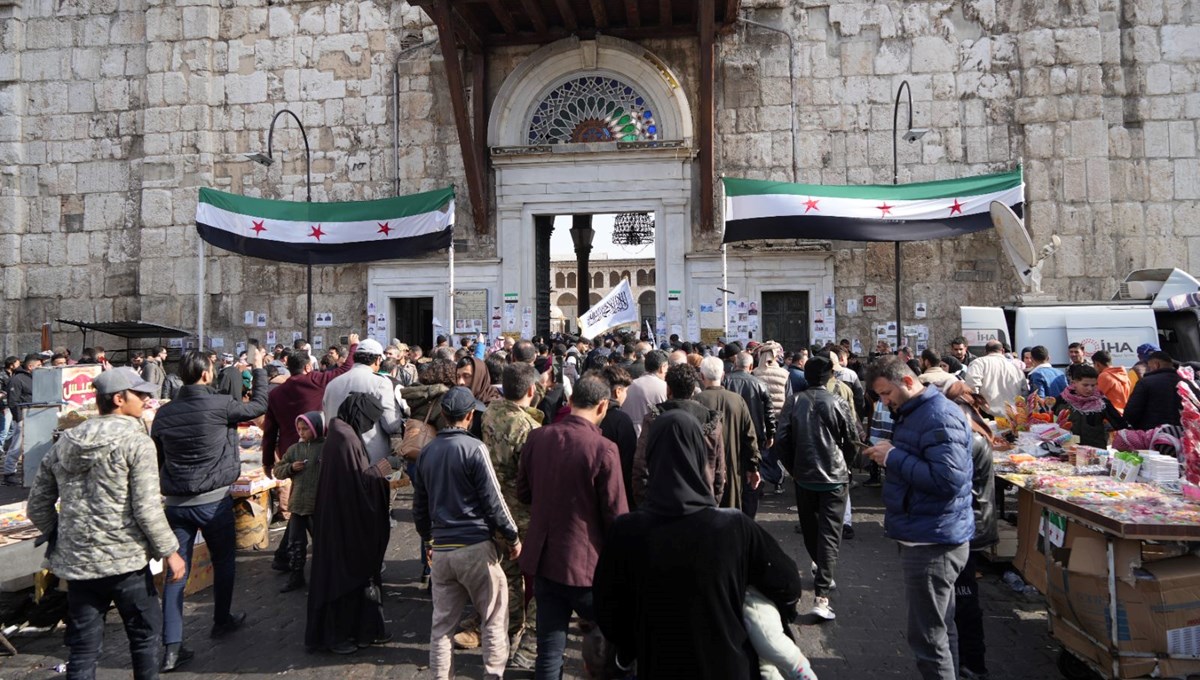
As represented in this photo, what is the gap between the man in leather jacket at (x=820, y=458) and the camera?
505 centimetres

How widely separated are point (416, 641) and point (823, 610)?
8.98 ft

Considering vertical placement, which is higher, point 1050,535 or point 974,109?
point 974,109

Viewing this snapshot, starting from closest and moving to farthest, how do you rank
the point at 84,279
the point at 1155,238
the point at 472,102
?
the point at 1155,238 → the point at 472,102 → the point at 84,279

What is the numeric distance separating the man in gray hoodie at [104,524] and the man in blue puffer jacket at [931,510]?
12.1 feet

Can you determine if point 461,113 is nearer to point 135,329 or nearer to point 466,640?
point 135,329

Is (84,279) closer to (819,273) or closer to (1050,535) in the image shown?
(819,273)

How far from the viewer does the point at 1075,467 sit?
5.27 m

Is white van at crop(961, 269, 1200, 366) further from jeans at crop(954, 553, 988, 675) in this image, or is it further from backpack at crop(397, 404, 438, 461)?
→ backpack at crop(397, 404, 438, 461)

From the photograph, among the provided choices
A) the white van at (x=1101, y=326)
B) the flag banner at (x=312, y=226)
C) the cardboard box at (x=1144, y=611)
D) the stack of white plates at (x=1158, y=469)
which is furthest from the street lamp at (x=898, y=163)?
the cardboard box at (x=1144, y=611)

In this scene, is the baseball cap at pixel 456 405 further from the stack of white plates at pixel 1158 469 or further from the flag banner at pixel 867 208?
the flag banner at pixel 867 208

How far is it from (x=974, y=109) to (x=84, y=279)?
62.2 ft

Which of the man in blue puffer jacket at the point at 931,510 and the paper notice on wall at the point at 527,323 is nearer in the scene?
the man in blue puffer jacket at the point at 931,510

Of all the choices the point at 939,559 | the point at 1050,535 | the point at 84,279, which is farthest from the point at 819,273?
the point at 84,279

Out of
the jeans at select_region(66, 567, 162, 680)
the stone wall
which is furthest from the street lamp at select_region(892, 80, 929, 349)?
the jeans at select_region(66, 567, 162, 680)
